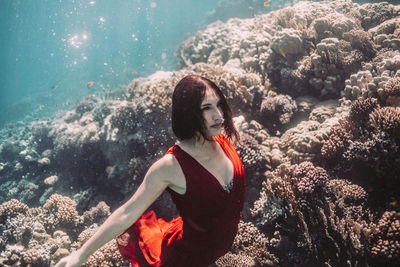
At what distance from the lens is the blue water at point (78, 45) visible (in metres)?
35.7

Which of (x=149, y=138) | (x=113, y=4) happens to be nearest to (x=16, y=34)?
(x=113, y=4)

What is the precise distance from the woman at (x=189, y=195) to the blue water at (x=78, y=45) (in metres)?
23.9

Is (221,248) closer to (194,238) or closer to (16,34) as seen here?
(194,238)

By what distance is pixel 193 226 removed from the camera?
6.23 ft

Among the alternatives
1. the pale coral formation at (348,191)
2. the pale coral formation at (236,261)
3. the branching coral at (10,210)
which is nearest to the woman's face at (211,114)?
the pale coral formation at (236,261)

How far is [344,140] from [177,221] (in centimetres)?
358

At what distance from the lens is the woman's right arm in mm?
1565

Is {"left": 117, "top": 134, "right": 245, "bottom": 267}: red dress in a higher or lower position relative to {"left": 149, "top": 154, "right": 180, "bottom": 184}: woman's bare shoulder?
lower

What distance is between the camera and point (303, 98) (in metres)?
5.99

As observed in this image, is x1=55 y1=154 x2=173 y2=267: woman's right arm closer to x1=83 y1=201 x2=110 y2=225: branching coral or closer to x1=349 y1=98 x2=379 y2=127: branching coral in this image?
x1=349 y1=98 x2=379 y2=127: branching coral

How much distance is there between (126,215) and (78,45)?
112 metres

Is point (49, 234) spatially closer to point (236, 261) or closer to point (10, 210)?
point (10, 210)

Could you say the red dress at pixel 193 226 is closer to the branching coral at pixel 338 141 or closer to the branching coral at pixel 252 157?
the branching coral at pixel 252 157

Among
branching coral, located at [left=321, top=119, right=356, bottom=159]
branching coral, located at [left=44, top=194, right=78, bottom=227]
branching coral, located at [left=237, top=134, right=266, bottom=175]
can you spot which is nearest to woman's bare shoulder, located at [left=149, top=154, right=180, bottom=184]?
branching coral, located at [left=237, top=134, right=266, bottom=175]
